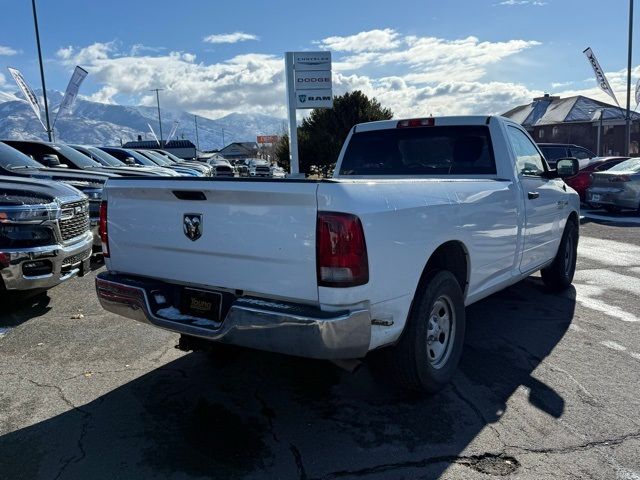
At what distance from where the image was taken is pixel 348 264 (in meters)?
2.79

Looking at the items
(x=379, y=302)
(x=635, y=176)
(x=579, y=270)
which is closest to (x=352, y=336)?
(x=379, y=302)

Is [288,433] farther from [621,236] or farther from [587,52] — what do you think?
[587,52]

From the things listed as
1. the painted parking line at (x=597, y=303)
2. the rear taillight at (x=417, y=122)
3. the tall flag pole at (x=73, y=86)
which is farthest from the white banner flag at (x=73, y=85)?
the painted parking line at (x=597, y=303)

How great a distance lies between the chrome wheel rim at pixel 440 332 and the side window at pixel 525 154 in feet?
6.19

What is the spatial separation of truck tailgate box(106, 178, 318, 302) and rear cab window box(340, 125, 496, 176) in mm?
2489

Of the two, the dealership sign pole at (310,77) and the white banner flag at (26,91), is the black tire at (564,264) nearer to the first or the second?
the dealership sign pole at (310,77)

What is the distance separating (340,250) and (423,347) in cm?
108

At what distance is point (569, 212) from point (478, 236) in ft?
9.70

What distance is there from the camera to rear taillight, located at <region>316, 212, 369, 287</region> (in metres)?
2.77

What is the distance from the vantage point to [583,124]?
5034cm

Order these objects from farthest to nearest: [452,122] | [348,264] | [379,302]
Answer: [452,122] < [379,302] < [348,264]

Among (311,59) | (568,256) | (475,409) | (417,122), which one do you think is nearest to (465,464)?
(475,409)

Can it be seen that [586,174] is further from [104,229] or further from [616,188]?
[104,229]

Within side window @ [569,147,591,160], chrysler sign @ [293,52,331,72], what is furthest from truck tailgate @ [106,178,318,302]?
side window @ [569,147,591,160]
